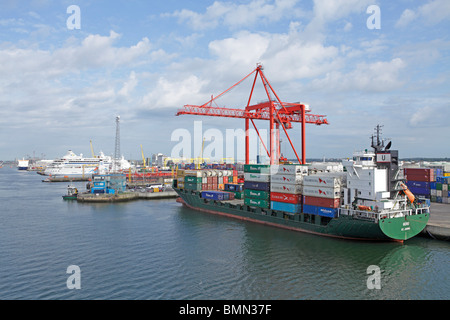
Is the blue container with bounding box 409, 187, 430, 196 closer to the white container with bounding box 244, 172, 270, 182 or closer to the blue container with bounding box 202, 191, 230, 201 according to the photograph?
the white container with bounding box 244, 172, 270, 182

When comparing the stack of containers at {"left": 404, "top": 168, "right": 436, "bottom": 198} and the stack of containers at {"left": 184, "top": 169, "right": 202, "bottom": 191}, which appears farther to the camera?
the stack of containers at {"left": 184, "top": 169, "right": 202, "bottom": 191}

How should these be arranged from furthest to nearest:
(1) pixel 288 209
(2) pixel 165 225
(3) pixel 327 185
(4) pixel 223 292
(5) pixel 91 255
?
(2) pixel 165 225 < (1) pixel 288 209 < (3) pixel 327 185 < (5) pixel 91 255 < (4) pixel 223 292

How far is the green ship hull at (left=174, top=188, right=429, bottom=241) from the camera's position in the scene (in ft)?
87.2

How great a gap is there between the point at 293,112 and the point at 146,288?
3650cm

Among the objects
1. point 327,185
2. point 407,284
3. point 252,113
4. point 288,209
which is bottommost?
point 407,284

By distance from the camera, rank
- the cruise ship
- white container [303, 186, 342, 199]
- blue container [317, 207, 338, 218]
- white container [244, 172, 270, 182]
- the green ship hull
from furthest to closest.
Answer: the cruise ship
white container [244, 172, 270, 182]
white container [303, 186, 342, 199]
blue container [317, 207, 338, 218]
the green ship hull

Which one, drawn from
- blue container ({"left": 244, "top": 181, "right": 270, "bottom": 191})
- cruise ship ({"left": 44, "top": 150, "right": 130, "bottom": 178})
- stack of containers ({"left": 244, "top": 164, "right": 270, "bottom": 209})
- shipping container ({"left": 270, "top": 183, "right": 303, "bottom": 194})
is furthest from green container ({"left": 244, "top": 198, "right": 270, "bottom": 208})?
cruise ship ({"left": 44, "top": 150, "right": 130, "bottom": 178})

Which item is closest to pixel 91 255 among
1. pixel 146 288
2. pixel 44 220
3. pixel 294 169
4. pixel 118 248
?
pixel 118 248

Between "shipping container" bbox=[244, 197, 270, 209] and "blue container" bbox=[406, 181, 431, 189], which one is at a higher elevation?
"blue container" bbox=[406, 181, 431, 189]

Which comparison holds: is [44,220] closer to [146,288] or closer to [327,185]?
[146,288]

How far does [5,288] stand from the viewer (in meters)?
18.1

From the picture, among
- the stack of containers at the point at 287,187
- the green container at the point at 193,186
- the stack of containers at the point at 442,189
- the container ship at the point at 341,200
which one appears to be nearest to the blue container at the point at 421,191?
the stack of containers at the point at 442,189

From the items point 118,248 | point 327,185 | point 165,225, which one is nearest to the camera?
point 118,248

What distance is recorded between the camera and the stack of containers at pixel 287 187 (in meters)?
33.0
